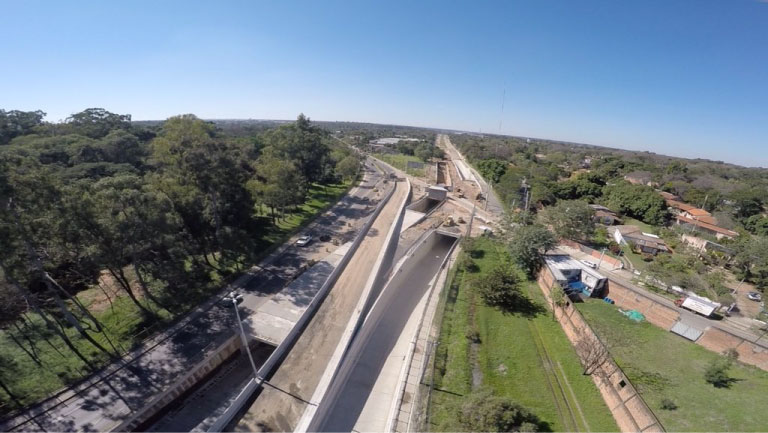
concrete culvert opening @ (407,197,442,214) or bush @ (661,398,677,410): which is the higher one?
concrete culvert opening @ (407,197,442,214)

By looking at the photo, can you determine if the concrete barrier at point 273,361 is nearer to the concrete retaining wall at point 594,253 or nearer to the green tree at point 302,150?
the concrete retaining wall at point 594,253

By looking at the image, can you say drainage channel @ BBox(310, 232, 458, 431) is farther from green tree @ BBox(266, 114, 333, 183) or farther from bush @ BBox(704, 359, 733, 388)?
green tree @ BBox(266, 114, 333, 183)

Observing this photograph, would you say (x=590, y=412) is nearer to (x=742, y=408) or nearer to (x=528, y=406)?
(x=528, y=406)

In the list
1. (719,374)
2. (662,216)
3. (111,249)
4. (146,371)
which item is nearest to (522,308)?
(719,374)

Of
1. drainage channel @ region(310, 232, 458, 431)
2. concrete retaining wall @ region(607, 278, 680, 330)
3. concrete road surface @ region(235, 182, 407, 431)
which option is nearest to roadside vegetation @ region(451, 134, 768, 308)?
concrete retaining wall @ region(607, 278, 680, 330)

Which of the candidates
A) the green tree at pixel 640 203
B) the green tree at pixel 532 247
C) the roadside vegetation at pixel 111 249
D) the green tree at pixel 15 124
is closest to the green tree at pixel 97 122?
the green tree at pixel 15 124

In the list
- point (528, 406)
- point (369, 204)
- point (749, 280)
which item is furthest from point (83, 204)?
point (749, 280)
